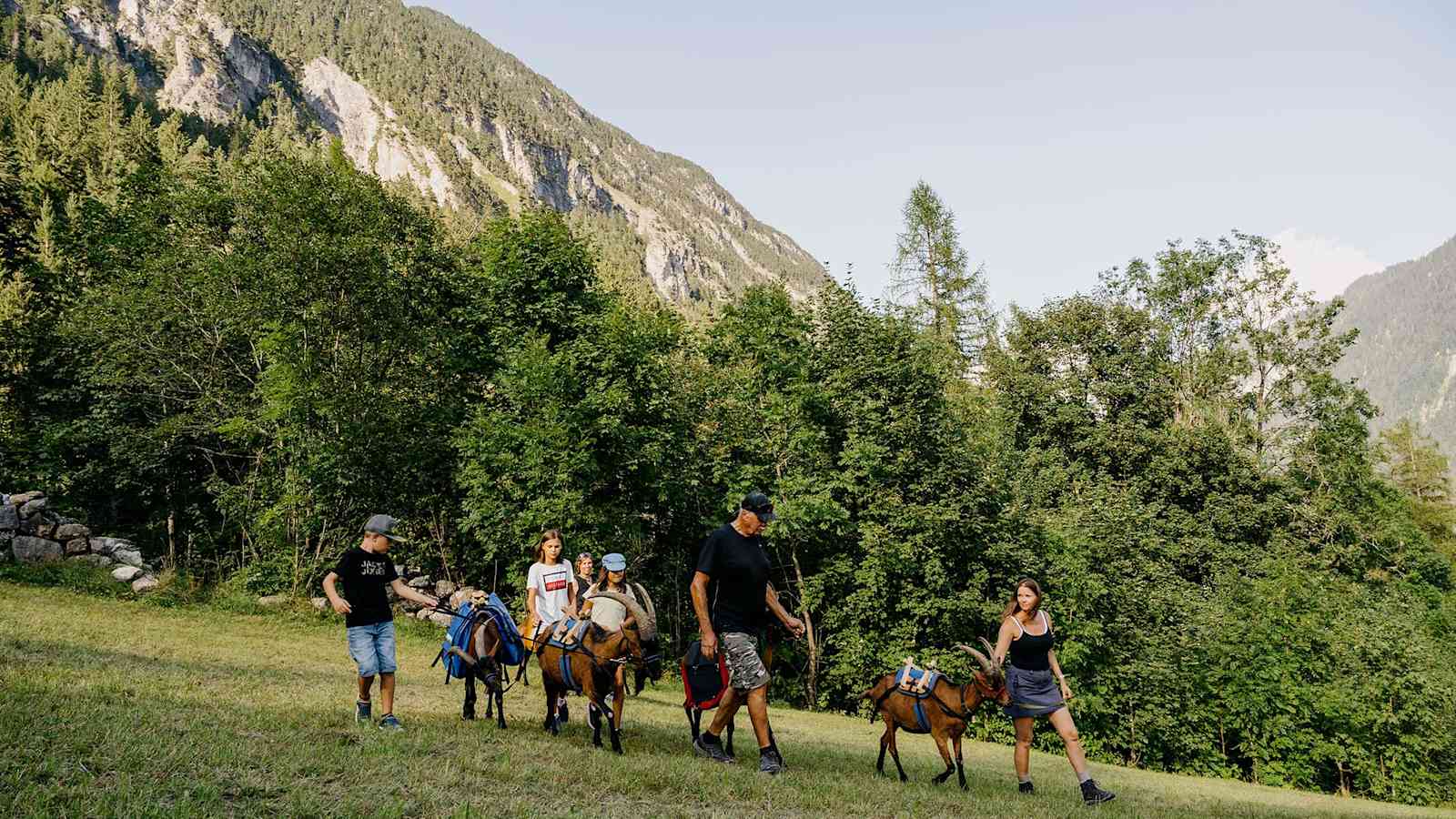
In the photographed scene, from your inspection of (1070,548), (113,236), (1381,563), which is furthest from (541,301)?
(1381,563)

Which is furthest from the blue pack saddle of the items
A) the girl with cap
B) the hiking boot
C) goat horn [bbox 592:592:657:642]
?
the girl with cap

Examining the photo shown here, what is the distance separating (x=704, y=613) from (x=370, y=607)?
3284mm

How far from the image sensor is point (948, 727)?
896 cm

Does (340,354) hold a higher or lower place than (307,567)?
higher

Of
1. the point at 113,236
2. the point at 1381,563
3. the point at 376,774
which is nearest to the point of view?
the point at 376,774

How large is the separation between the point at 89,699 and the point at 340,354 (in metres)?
17.7

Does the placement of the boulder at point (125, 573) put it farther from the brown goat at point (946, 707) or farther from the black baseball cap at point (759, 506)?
the brown goat at point (946, 707)

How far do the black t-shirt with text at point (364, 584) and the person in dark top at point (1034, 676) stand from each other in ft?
20.8

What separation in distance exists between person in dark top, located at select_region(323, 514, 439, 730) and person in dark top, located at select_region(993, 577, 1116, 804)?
6.05 meters

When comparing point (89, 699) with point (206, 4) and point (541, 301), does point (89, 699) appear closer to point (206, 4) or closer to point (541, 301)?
point (541, 301)

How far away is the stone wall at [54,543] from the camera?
1916 cm

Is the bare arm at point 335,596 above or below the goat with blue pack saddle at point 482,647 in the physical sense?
above

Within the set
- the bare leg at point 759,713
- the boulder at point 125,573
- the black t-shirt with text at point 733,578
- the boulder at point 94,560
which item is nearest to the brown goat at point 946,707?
the bare leg at point 759,713

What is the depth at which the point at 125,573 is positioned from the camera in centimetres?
1952
